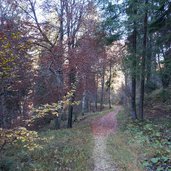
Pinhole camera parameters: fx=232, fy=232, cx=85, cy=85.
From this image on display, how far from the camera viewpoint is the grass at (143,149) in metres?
7.91

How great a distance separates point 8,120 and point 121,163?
29.1ft

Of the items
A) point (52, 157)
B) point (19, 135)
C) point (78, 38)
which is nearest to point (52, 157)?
point (52, 157)

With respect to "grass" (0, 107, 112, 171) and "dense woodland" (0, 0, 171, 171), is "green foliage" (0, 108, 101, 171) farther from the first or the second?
"dense woodland" (0, 0, 171, 171)

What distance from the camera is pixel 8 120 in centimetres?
1448

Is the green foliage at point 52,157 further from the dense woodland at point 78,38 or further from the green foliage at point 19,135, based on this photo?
the dense woodland at point 78,38

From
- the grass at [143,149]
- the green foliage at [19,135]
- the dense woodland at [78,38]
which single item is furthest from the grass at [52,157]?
the dense woodland at [78,38]

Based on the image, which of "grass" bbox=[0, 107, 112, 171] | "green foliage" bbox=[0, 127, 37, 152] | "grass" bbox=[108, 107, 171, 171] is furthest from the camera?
"grass" bbox=[108, 107, 171, 171]

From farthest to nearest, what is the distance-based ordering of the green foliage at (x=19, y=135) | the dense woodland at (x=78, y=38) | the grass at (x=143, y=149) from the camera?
the dense woodland at (x=78, y=38)
the grass at (x=143, y=149)
the green foliage at (x=19, y=135)

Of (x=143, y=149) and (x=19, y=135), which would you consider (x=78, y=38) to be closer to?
(x=143, y=149)

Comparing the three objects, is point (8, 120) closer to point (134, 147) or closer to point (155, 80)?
point (134, 147)

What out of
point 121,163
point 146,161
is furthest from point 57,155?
point 146,161

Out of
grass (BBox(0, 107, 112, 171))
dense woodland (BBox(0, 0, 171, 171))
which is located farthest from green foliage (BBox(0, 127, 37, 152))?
dense woodland (BBox(0, 0, 171, 171))

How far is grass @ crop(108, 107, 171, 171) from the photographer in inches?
312

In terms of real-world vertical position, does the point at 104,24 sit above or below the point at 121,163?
above
